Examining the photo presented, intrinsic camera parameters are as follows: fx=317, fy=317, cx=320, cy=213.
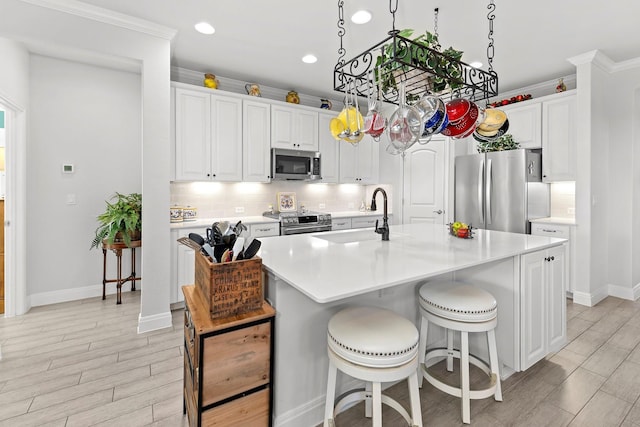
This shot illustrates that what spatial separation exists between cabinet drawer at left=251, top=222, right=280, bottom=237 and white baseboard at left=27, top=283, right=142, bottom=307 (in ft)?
5.87

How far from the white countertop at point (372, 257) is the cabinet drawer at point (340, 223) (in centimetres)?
186

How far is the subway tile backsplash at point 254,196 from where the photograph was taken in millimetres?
4012

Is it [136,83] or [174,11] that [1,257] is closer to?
[136,83]

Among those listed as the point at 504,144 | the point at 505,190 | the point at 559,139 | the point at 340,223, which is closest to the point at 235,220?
the point at 340,223

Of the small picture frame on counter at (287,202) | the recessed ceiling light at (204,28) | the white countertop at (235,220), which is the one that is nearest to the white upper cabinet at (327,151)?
the small picture frame on counter at (287,202)

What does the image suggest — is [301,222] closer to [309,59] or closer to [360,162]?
[360,162]

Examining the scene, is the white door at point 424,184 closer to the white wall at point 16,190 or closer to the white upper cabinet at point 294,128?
the white upper cabinet at point 294,128

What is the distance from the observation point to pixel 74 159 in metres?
3.59

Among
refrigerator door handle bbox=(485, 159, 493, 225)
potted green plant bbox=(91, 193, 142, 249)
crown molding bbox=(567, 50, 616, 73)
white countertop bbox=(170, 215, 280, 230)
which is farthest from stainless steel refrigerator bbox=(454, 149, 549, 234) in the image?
potted green plant bbox=(91, 193, 142, 249)

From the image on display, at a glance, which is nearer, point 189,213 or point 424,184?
point 189,213

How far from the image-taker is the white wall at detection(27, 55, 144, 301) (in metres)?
3.40

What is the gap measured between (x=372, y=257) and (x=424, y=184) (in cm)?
342

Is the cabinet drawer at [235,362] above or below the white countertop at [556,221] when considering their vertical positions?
below

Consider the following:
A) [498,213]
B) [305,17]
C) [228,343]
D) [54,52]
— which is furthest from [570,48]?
[54,52]
